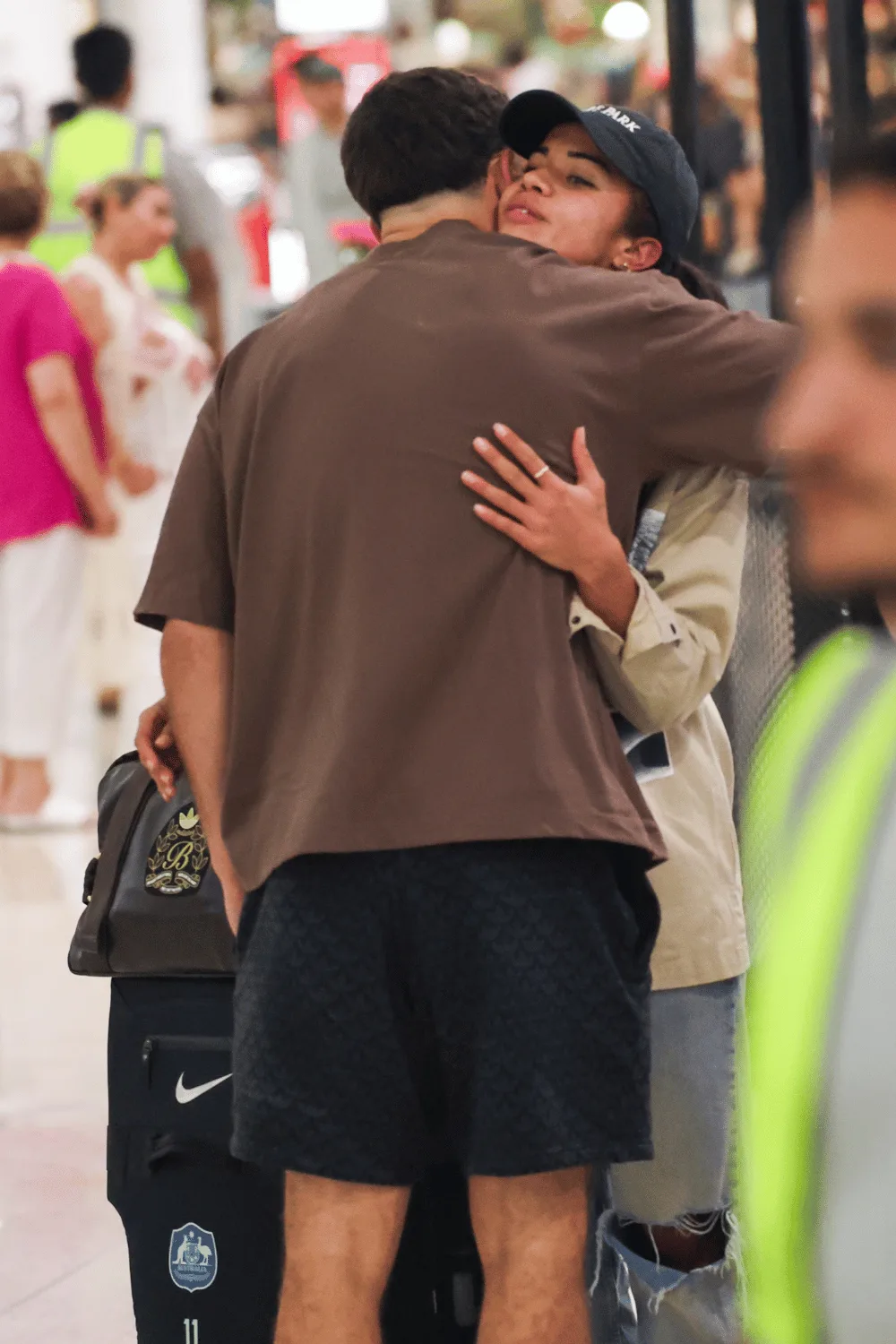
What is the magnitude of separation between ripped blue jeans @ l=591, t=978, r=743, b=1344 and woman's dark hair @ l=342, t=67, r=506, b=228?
983 mm

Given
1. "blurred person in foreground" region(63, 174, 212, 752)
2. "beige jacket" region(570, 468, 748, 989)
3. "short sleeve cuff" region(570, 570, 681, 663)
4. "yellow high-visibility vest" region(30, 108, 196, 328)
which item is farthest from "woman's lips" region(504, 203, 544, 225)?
"yellow high-visibility vest" region(30, 108, 196, 328)

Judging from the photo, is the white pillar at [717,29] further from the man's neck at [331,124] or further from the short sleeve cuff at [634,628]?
the short sleeve cuff at [634,628]

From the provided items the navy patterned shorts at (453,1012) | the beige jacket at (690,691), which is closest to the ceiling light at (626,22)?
the beige jacket at (690,691)

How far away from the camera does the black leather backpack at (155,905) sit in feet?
8.29

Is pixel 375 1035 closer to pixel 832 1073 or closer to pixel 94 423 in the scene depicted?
pixel 832 1073

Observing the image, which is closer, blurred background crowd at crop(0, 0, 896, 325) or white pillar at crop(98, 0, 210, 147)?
blurred background crowd at crop(0, 0, 896, 325)

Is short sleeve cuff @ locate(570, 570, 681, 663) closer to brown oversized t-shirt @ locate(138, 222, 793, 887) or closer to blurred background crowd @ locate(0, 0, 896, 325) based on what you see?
brown oversized t-shirt @ locate(138, 222, 793, 887)

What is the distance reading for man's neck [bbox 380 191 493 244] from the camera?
2.13 meters

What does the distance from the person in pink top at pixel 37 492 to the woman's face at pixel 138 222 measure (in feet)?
0.93

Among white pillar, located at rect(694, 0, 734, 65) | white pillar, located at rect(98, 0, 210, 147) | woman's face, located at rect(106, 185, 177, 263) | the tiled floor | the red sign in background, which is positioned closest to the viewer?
the tiled floor

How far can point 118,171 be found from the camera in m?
6.81

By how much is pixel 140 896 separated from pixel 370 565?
2.39 ft

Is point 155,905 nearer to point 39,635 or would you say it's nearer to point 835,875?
point 835,875

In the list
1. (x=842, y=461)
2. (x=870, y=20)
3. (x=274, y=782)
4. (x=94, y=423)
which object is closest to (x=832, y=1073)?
(x=842, y=461)
